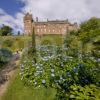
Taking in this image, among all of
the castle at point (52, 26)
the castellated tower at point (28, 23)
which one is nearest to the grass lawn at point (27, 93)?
the castellated tower at point (28, 23)

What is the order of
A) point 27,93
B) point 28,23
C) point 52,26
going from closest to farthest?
point 27,93 < point 28,23 < point 52,26

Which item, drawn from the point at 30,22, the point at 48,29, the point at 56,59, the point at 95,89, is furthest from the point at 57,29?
the point at 95,89

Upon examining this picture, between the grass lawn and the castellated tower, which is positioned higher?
the castellated tower

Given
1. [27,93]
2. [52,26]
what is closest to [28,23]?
[52,26]

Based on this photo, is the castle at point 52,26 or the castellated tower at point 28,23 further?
the castle at point 52,26

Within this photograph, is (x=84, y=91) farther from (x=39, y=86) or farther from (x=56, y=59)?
(x=56, y=59)

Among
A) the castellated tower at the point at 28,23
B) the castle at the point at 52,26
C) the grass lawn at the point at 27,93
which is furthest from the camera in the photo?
the castle at the point at 52,26

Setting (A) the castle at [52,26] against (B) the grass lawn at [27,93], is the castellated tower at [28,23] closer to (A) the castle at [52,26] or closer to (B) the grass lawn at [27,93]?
(A) the castle at [52,26]

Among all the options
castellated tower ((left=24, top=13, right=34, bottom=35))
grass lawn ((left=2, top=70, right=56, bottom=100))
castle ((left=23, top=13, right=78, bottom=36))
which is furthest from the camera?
castle ((left=23, top=13, right=78, bottom=36))

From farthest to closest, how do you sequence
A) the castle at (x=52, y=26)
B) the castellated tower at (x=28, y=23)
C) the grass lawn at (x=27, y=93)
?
1. the castle at (x=52, y=26)
2. the castellated tower at (x=28, y=23)
3. the grass lawn at (x=27, y=93)

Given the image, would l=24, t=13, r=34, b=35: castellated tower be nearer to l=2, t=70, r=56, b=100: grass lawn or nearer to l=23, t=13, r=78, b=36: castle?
l=23, t=13, r=78, b=36: castle

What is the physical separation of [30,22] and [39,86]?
8744cm

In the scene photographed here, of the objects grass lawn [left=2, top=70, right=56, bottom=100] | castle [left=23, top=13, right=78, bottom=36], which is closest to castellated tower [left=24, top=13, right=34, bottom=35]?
castle [left=23, top=13, right=78, bottom=36]

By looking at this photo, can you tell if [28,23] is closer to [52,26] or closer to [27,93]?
[52,26]
